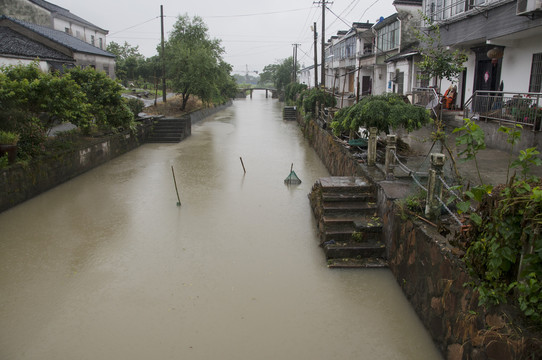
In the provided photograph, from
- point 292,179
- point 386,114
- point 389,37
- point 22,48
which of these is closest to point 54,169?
point 292,179

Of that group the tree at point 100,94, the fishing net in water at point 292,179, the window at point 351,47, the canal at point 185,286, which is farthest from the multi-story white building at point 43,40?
the window at point 351,47

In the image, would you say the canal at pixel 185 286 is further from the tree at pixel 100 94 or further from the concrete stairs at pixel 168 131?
the concrete stairs at pixel 168 131

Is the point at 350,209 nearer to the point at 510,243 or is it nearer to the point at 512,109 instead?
the point at 510,243

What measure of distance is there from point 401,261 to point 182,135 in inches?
729

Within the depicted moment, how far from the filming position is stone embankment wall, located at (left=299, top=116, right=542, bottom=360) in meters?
3.71

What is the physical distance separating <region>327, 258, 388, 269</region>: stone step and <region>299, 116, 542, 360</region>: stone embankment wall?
19cm

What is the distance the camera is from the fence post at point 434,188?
19.6 ft

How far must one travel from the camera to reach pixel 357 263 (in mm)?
7379

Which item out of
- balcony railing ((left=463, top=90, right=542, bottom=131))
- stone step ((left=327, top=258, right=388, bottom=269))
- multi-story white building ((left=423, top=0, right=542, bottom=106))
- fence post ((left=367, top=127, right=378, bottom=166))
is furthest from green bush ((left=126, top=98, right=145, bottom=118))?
stone step ((left=327, top=258, right=388, bottom=269))

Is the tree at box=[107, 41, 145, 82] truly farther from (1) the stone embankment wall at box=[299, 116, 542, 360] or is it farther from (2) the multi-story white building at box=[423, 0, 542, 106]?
(1) the stone embankment wall at box=[299, 116, 542, 360]

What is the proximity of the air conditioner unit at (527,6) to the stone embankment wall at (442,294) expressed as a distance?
696 centimetres

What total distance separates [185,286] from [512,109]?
9.83 m

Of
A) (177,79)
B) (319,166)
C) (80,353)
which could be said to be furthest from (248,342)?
(177,79)

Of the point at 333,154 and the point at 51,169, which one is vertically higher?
the point at 333,154
